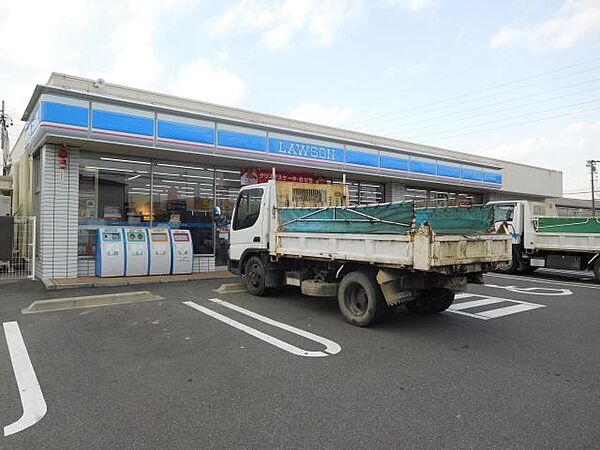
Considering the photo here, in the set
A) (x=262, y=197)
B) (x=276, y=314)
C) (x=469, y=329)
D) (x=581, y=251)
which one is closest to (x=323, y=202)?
(x=262, y=197)

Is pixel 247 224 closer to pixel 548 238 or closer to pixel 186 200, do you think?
pixel 186 200

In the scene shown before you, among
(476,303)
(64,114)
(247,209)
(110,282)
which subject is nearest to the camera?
(476,303)

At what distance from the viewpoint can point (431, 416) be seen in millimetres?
3570

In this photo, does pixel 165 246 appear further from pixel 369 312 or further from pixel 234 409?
pixel 234 409

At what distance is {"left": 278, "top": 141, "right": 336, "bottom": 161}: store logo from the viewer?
1330 cm

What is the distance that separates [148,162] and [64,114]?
2.93 m

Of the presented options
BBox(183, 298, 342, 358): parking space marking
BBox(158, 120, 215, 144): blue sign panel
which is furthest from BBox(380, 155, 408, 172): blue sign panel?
BBox(183, 298, 342, 358): parking space marking

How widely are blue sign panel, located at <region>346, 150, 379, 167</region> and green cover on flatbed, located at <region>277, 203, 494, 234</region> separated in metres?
7.58

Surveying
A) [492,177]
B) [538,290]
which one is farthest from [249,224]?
[492,177]

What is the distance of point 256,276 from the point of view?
9.09 meters

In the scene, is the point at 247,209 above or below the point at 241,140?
below

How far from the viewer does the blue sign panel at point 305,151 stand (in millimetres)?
13133

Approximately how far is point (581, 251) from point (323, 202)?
850cm

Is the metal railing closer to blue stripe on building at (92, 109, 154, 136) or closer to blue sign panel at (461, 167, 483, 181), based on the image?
blue stripe on building at (92, 109, 154, 136)
